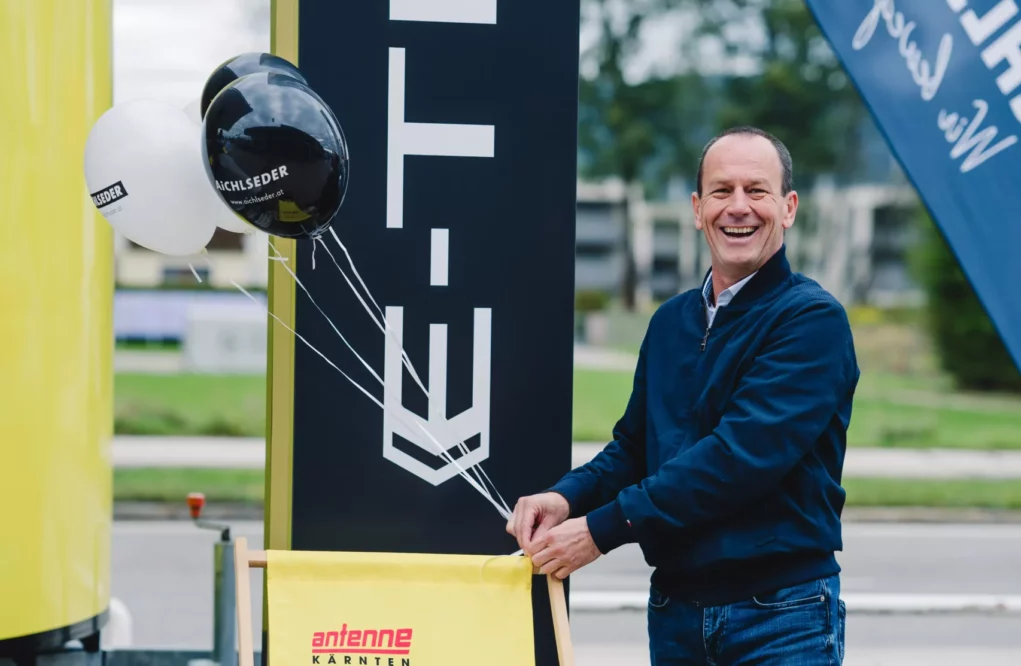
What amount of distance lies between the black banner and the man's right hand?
0.39m

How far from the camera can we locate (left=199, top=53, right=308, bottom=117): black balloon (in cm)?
256

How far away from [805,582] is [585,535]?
0.47m

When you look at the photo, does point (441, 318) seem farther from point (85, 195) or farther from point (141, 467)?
point (141, 467)

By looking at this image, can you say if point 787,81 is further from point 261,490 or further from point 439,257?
point 439,257

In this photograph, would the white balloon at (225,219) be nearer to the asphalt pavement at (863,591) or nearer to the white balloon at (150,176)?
the white balloon at (150,176)

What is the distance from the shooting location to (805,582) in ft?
7.59

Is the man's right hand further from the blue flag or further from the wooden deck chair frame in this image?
the blue flag

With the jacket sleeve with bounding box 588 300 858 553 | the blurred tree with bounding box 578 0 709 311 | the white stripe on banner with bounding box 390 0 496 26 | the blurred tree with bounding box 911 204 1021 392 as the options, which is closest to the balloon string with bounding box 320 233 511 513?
the white stripe on banner with bounding box 390 0 496 26

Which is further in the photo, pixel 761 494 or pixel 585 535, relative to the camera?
pixel 585 535

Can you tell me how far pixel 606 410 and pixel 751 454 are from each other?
1438cm

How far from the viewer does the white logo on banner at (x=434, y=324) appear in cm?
299

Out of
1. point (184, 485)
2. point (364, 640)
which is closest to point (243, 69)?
point (364, 640)

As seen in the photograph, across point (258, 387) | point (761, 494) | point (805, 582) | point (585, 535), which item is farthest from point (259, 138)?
point (258, 387)

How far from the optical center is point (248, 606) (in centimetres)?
251
